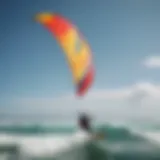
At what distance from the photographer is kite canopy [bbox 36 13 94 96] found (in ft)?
6.07

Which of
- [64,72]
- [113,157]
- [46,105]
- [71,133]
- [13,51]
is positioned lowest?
[113,157]

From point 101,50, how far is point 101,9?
208mm

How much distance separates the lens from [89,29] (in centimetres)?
191

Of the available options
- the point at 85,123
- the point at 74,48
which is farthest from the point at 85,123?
the point at 74,48

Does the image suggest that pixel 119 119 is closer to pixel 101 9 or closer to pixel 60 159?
pixel 60 159


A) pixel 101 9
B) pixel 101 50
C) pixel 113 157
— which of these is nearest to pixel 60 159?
pixel 113 157

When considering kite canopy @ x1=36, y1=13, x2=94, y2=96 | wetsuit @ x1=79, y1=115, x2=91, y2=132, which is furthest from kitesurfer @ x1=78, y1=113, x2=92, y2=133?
kite canopy @ x1=36, y1=13, x2=94, y2=96

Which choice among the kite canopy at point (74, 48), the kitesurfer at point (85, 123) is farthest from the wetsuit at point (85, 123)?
the kite canopy at point (74, 48)

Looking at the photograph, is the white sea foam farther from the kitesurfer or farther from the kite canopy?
the kite canopy

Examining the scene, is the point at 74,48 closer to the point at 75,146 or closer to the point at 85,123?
the point at 85,123

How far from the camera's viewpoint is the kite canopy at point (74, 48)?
185 cm

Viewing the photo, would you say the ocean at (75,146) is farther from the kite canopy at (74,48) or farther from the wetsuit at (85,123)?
the kite canopy at (74,48)

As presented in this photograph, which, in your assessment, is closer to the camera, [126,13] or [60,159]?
[60,159]

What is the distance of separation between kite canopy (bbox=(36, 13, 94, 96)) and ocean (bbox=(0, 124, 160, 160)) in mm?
226
